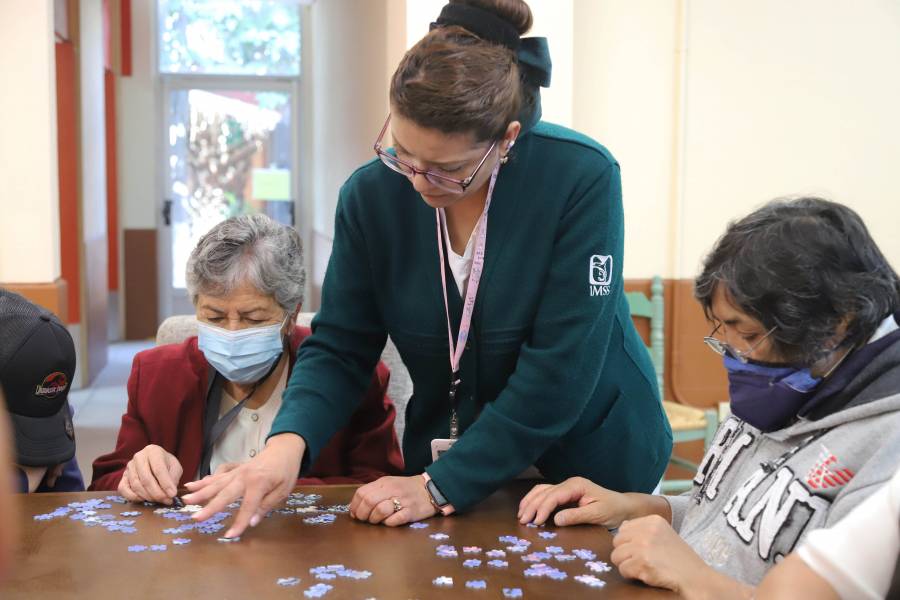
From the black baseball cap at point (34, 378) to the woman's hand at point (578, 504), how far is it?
107 centimetres

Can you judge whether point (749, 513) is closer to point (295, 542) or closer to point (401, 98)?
point (295, 542)

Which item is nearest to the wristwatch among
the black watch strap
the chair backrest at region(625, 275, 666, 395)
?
the black watch strap

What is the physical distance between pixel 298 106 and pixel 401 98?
10.6 metres

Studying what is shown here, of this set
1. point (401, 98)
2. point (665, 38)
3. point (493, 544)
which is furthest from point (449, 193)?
point (665, 38)

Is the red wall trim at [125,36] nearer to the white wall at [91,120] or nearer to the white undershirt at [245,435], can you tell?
the white wall at [91,120]

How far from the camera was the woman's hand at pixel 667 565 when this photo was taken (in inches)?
62.4

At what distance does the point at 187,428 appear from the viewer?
2535mm

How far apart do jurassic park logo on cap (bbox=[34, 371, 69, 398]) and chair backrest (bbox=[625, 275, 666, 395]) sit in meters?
3.55

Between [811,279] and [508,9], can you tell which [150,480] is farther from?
[811,279]

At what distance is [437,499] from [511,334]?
37 cm

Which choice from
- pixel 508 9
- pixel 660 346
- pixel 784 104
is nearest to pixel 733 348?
pixel 508 9

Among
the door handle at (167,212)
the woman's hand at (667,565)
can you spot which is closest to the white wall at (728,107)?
the woman's hand at (667,565)

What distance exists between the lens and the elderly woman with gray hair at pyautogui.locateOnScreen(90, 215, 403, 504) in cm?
251

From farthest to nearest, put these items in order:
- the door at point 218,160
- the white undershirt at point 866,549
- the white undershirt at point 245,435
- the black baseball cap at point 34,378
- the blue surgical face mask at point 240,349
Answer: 1. the door at point 218,160
2. the white undershirt at point 245,435
3. the blue surgical face mask at point 240,349
4. the black baseball cap at point 34,378
5. the white undershirt at point 866,549
